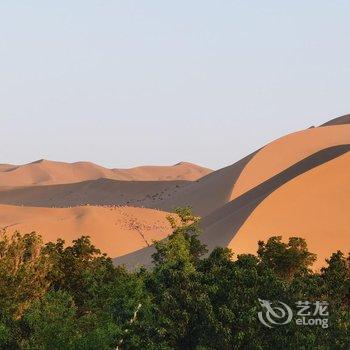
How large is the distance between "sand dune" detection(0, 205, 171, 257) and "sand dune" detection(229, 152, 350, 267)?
1107cm

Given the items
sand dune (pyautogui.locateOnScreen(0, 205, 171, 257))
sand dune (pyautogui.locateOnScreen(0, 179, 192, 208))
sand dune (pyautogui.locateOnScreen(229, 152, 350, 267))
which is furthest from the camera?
sand dune (pyautogui.locateOnScreen(0, 179, 192, 208))

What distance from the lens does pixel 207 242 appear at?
174ft

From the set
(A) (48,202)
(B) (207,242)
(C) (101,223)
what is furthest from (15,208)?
(A) (48,202)

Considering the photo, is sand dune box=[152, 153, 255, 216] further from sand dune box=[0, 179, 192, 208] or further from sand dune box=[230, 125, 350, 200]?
sand dune box=[0, 179, 192, 208]

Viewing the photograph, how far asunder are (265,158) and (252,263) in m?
64.9

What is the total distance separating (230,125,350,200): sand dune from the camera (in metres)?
86.0

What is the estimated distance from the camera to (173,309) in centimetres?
2328

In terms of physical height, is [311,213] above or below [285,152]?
below

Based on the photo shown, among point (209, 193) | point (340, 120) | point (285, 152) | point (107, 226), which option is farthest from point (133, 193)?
point (107, 226)

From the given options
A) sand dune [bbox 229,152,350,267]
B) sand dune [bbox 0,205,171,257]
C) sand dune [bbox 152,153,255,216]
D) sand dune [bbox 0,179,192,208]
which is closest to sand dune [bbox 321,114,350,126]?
sand dune [bbox 152,153,255,216]

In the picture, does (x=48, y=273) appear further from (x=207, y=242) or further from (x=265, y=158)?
(x=265, y=158)

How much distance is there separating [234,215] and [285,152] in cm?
3354

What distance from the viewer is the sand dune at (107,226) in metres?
64.9

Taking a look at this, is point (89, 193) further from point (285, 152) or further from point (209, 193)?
point (285, 152)
